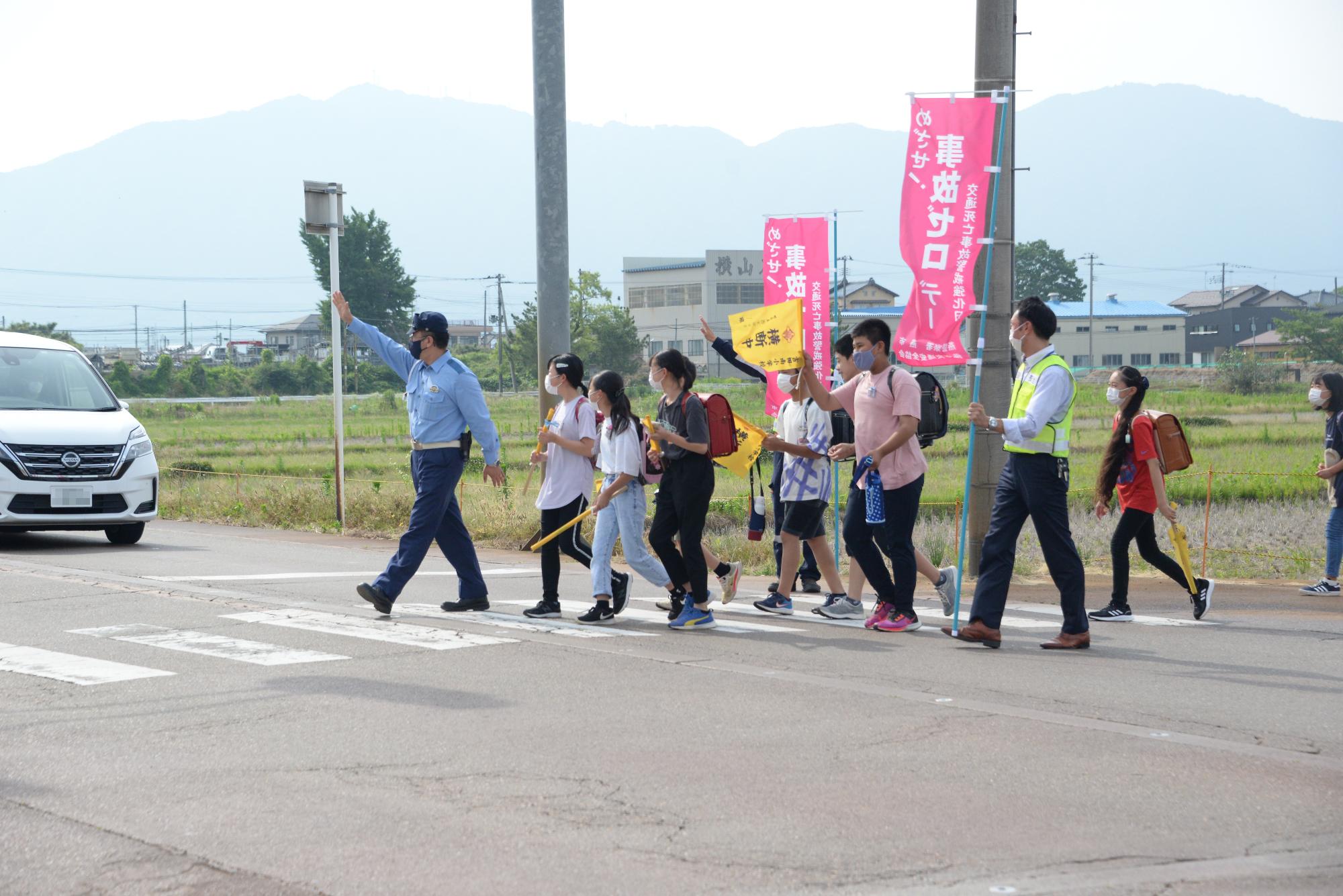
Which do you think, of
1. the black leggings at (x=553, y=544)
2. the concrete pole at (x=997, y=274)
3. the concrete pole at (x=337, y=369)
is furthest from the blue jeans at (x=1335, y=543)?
the concrete pole at (x=337, y=369)

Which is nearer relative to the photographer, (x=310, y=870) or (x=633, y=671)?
(x=310, y=870)

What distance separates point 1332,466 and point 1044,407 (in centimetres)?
474

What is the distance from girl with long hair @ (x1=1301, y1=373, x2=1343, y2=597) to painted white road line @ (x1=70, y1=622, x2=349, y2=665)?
7.96 metres

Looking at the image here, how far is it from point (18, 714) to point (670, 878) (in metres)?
3.55

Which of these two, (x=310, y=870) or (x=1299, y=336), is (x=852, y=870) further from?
(x=1299, y=336)

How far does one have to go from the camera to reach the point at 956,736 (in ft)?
18.7

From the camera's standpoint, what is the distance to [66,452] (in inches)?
527

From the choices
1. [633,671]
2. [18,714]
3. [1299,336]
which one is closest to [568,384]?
[633,671]

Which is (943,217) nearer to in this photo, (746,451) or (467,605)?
(746,451)

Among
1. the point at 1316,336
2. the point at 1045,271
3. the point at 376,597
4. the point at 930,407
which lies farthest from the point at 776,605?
the point at 1045,271

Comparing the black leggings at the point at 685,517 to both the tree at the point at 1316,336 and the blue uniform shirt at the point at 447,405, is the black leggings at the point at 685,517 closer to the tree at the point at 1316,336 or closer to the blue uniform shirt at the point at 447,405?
the blue uniform shirt at the point at 447,405

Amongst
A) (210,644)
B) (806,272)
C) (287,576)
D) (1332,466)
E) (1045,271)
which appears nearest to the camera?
(210,644)

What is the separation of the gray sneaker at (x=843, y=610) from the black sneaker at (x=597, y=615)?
1487mm

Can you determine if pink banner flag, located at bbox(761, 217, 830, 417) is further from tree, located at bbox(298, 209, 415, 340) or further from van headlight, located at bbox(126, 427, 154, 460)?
tree, located at bbox(298, 209, 415, 340)
